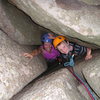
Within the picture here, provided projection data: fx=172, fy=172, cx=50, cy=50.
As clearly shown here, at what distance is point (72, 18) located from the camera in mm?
2979

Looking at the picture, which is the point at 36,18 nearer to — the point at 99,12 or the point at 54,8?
the point at 54,8

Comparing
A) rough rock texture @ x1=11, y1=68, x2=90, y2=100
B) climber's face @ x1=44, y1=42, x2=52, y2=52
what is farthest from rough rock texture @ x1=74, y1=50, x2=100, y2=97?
climber's face @ x1=44, y1=42, x2=52, y2=52

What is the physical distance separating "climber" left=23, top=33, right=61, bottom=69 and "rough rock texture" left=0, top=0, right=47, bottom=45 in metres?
0.26

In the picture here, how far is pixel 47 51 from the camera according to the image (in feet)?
15.0

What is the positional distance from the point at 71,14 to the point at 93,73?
128 centimetres

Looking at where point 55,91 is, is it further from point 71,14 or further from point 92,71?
point 71,14

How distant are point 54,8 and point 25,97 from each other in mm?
1616

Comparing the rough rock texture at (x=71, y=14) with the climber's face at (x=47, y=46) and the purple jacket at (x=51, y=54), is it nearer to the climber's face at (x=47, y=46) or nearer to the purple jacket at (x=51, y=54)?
the climber's face at (x=47, y=46)

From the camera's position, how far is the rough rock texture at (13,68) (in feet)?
9.91

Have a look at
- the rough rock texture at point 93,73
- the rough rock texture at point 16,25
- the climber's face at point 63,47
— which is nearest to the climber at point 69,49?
the climber's face at point 63,47

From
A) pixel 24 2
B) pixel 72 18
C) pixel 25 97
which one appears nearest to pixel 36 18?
pixel 24 2

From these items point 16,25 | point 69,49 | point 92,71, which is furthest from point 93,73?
point 16,25

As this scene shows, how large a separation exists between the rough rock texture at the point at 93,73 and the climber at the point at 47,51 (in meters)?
1.14

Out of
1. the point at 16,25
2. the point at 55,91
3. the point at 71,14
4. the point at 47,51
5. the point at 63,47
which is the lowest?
the point at 55,91
